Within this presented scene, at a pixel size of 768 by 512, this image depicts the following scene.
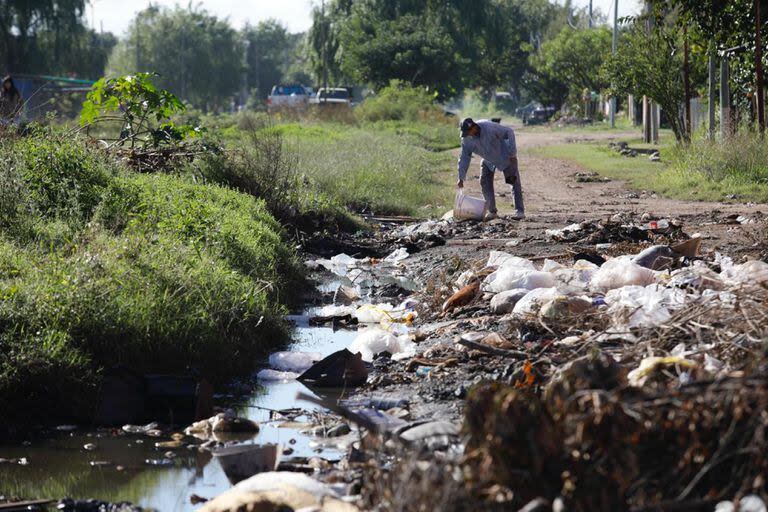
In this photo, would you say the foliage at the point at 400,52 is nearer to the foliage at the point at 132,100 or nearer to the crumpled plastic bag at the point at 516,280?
the foliage at the point at 132,100

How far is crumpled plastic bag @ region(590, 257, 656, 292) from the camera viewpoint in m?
7.50

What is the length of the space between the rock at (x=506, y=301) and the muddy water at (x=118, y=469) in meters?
2.39

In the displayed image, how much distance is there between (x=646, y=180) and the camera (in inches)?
719

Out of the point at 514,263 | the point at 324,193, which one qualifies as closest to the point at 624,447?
the point at 514,263

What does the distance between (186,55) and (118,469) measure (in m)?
69.5

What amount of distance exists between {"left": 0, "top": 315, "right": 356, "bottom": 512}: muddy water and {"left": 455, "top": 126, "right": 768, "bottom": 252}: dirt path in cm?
634

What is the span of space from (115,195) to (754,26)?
9.70m

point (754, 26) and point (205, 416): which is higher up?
point (754, 26)

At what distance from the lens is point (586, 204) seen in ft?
51.5

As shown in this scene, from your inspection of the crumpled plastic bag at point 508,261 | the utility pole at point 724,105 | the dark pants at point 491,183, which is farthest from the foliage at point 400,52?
the crumpled plastic bag at point 508,261

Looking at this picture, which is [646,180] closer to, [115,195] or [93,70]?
[115,195]

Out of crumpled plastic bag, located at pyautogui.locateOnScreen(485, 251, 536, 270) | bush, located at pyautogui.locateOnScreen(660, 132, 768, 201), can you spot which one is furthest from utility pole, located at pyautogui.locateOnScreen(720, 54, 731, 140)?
crumpled plastic bag, located at pyautogui.locateOnScreen(485, 251, 536, 270)

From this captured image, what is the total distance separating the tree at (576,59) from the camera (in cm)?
5044

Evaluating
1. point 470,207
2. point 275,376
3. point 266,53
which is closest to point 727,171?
point 470,207
